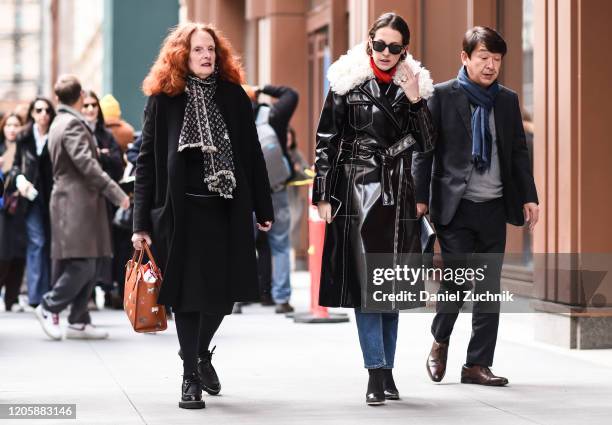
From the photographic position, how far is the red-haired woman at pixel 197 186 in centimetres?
674

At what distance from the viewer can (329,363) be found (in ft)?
28.2

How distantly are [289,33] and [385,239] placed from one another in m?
12.5

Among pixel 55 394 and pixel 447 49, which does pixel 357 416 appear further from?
pixel 447 49

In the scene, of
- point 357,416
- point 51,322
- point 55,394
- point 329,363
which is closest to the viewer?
point 357,416

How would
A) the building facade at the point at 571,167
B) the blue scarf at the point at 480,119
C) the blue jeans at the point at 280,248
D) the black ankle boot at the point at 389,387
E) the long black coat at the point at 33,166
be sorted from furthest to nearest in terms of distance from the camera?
the blue jeans at the point at 280,248 < the long black coat at the point at 33,166 < the building facade at the point at 571,167 < the blue scarf at the point at 480,119 < the black ankle boot at the point at 389,387

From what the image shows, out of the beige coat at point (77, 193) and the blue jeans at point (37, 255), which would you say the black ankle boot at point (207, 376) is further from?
the blue jeans at point (37, 255)

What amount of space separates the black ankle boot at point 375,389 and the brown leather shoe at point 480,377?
0.88 m

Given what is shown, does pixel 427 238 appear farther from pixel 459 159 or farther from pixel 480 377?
pixel 480 377

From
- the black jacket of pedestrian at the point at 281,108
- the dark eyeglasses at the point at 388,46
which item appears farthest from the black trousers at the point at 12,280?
the dark eyeglasses at the point at 388,46

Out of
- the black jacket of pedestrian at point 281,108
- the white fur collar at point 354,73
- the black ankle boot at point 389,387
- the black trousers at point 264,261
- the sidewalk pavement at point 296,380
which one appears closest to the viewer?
the sidewalk pavement at point 296,380

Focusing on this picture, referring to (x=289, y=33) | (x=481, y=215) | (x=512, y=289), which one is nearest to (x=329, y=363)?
(x=481, y=215)

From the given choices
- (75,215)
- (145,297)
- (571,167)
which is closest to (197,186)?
(145,297)

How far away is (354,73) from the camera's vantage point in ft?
22.3

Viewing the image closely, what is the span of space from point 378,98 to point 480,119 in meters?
0.86
